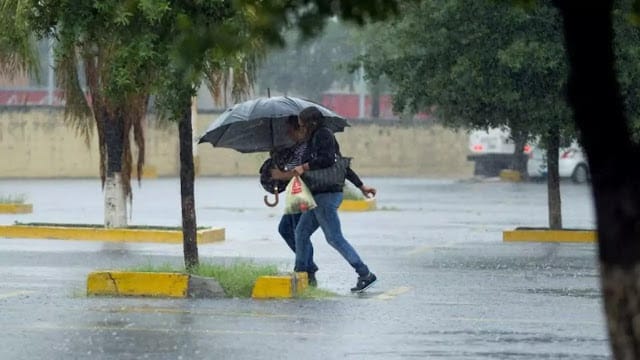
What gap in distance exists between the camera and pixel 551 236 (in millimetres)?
21234

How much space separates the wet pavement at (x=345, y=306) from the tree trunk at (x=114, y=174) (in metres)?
0.80

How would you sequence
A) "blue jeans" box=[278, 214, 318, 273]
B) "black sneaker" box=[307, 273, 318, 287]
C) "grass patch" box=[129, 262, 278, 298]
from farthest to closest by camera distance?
"blue jeans" box=[278, 214, 318, 273] → "black sneaker" box=[307, 273, 318, 287] → "grass patch" box=[129, 262, 278, 298]

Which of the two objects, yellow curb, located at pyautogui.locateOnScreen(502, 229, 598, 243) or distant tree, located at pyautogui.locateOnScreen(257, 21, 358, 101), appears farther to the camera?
distant tree, located at pyautogui.locateOnScreen(257, 21, 358, 101)

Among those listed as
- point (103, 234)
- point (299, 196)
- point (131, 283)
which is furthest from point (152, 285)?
point (103, 234)

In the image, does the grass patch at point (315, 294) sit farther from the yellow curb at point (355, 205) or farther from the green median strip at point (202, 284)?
the yellow curb at point (355, 205)

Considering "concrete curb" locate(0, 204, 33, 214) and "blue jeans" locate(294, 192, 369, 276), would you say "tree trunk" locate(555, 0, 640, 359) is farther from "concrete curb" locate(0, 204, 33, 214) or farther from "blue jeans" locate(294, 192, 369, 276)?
"concrete curb" locate(0, 204, 33, 214)

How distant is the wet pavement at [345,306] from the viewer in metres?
10.4

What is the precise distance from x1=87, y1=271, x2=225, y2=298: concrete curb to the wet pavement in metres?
0.21

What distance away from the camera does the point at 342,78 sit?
69.3 metres

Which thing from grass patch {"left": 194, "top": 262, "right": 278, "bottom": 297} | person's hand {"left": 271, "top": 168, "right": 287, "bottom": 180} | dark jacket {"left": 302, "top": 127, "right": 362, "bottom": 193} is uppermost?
dark jacket {"left": 302, "top": 127, "right": 362, "bottom": 193}

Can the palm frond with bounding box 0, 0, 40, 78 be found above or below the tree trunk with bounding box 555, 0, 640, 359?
above

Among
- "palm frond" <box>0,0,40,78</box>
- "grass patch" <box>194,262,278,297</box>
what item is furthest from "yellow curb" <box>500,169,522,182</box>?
"grass patch" <box>194,262,278,297</box>

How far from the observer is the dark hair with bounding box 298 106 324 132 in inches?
551

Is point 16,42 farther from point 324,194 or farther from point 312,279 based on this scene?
point 312,279
